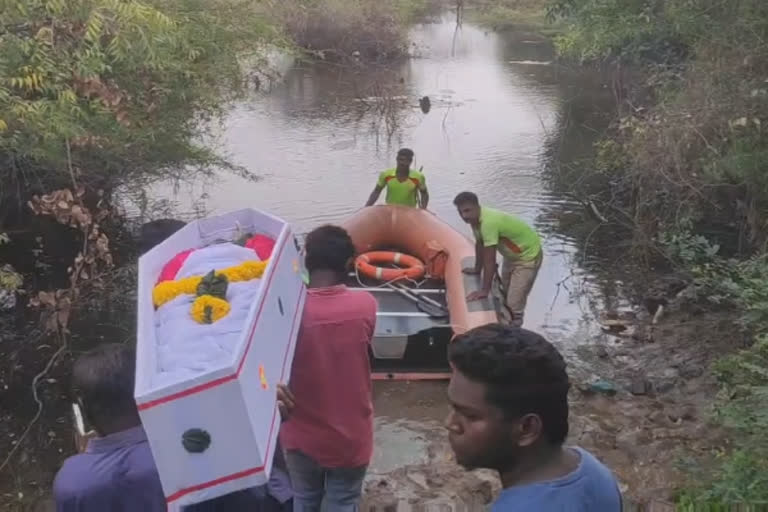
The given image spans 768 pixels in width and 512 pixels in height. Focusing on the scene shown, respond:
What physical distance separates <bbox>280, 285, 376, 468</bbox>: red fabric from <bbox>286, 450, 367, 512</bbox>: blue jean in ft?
0.21


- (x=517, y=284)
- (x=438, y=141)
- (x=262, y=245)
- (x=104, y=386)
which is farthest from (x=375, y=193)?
(x=438, y=141)

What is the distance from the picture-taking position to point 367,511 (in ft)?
16.9

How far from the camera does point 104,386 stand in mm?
2318

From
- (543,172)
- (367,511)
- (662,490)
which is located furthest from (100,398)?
(543,172)

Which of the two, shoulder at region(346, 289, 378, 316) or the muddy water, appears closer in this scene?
shoulder at region(346, 289, 378, 316)

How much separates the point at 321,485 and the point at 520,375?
1908 millimetres

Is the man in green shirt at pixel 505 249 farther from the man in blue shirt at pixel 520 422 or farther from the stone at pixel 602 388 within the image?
the man in blue shirt at pixel 520 422

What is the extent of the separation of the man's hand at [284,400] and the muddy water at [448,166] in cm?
261

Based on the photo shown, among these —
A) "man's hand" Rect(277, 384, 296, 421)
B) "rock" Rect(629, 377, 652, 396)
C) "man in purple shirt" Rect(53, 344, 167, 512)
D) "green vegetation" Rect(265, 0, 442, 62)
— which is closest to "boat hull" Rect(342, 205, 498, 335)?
"rock" Rect(629, 377, 652, 396)

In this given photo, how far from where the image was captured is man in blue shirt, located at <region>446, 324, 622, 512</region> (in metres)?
1.71

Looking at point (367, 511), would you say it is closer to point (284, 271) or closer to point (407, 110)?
point (284, 271)

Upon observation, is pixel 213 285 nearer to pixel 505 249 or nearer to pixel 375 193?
pixel 505 249

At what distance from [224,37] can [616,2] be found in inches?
152

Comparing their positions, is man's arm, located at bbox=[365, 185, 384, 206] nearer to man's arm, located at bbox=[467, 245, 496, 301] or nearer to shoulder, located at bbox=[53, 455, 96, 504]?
man's arm, located at bbox=[467, 245, 496, 301]
